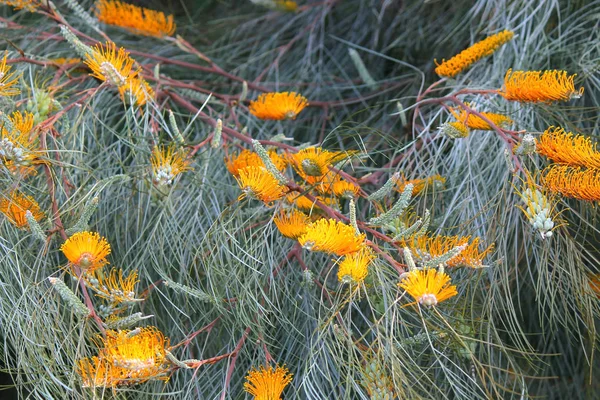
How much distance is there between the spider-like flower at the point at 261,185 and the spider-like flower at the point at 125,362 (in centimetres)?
18

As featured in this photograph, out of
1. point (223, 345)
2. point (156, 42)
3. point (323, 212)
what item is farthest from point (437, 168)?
point (156, 42)

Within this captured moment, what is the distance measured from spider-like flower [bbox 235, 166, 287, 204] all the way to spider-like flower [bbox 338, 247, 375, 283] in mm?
123

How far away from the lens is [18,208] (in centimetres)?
78

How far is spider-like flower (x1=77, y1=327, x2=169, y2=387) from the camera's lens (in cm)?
66

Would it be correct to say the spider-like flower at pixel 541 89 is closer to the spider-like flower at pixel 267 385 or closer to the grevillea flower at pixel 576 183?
the grevillea flower at pixel 576 183

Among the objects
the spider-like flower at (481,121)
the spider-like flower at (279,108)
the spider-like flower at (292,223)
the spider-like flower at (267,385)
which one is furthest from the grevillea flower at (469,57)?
the spider-like flower at (267,385)

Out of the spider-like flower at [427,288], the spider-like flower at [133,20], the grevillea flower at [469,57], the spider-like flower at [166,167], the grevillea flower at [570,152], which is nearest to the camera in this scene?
the spider-like flower at [427,288]

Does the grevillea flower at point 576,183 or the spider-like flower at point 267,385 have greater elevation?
the grevillea flower at point 576,183

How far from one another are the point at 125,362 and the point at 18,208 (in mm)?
235

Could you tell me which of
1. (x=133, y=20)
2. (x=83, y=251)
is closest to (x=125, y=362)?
(x=83, y=251)

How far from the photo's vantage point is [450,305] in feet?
2.62

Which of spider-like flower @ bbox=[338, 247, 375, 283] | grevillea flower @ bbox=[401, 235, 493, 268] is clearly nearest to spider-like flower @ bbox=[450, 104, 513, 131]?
grevillea flower @ bbox=[401, 235, 493, 268]

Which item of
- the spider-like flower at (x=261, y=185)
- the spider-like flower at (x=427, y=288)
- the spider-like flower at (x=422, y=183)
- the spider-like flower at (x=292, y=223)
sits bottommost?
the spider-like flower at (x=422, y=183)

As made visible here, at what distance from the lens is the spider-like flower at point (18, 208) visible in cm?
77
